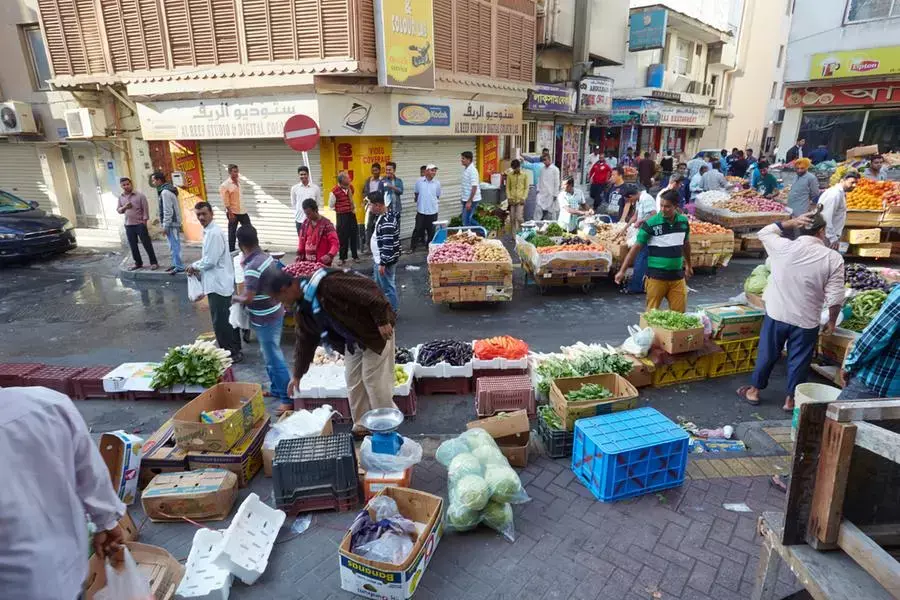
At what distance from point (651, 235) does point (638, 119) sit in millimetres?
19653

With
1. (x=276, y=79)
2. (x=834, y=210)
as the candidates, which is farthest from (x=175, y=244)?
(x=834, y=210)

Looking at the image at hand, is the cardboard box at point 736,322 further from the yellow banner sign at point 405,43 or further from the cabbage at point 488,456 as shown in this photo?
the yellow banner sign at point 405,43

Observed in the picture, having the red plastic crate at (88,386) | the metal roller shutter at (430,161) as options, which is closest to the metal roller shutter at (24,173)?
the metal roller shutter at (430,161)

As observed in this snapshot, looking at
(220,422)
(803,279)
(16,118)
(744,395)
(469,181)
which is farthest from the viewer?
(16,118)

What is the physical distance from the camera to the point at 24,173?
1584 centimetres

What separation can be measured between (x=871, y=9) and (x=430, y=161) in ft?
81.8

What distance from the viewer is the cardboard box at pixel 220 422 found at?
4.17 metres

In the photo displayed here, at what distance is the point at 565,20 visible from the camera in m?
17.4

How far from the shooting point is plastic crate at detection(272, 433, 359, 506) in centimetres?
385

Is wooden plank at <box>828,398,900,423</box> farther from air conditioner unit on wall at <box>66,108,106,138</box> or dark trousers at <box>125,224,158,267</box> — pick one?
air conditioner unit on wall at <box>66,108,106,138</box>

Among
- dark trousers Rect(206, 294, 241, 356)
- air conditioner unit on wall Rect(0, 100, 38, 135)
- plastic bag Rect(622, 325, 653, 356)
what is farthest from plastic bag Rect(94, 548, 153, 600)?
air conditioner unit on wall Rect(0, 100, 38, 135)

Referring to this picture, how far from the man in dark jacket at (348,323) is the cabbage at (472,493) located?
1.10m

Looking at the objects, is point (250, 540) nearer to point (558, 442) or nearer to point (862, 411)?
point (558, 442)

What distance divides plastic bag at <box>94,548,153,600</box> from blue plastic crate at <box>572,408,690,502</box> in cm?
303
